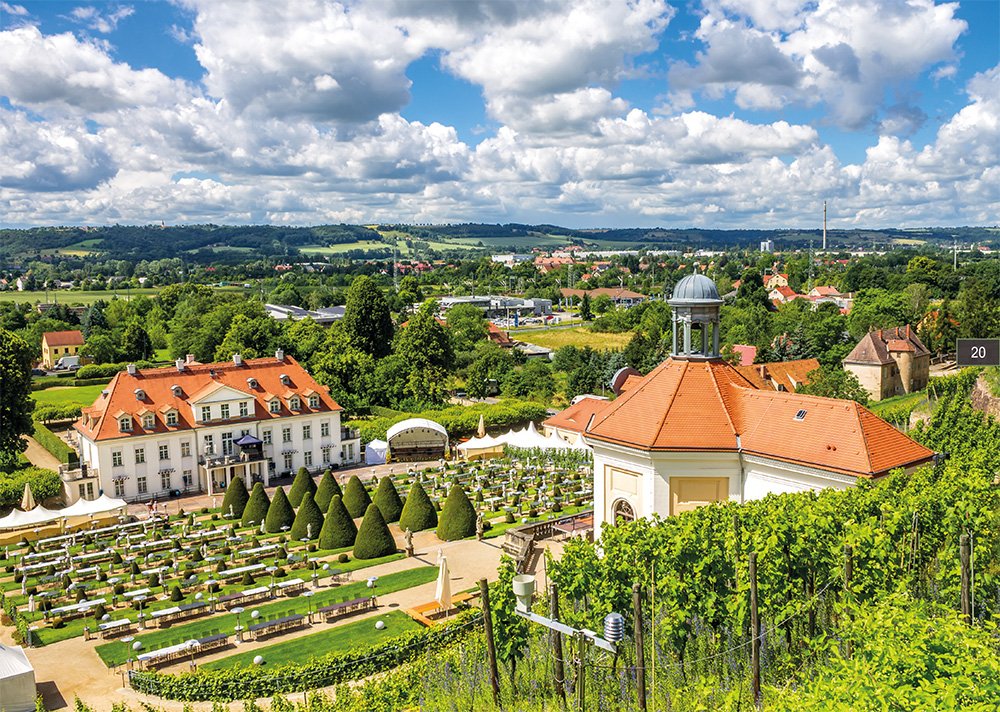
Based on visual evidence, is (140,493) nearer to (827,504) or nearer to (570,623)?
(570,623)

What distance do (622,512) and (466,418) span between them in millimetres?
32323

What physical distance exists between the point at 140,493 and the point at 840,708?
4300 cm

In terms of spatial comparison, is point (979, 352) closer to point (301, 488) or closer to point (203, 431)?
point (301, 488)

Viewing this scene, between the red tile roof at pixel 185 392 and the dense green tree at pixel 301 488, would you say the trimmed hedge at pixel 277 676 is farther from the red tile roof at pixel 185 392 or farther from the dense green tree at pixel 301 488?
the red tile roof at pixel 185 392

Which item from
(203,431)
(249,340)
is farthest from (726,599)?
(249,340)

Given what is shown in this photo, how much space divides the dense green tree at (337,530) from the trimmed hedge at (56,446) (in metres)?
20.8

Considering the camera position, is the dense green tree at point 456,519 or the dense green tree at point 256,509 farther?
the dense green tree at point 256,509

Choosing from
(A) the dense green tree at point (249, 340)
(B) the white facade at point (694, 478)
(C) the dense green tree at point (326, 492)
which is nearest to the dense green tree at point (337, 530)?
(C) the dense green tree at point (326, 492)

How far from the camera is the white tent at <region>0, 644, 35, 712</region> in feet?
70.4

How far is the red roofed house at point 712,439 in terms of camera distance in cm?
2597

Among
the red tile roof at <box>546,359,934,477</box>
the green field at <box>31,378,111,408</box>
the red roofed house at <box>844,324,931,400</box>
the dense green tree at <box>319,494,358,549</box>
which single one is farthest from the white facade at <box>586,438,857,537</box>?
the green field at <box>31,378,111,408</box>

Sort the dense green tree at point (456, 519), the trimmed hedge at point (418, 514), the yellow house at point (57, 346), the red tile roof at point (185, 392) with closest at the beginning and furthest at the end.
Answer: the dense green tree at point (456, 519) → the trimmed hedge at point (418, 514) → the red tile roof at point (185, 392) → the yellow house at point (57, 346)

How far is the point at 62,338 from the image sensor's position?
4370 inches

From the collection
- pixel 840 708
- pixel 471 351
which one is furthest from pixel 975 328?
pixel 840 708
